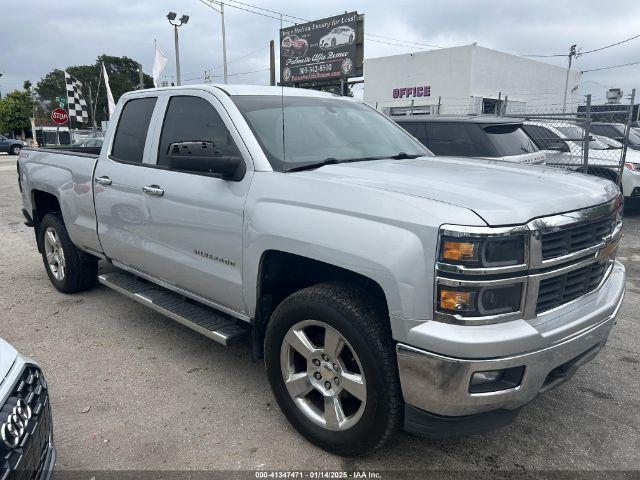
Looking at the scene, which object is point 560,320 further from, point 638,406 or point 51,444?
point 51,444

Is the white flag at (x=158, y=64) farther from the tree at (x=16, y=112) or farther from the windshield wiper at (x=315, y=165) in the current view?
the tree at (x=16, y=112)

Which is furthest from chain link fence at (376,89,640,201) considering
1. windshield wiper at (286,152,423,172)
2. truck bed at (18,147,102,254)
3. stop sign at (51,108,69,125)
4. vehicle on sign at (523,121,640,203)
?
stop sign at (51,108,69,125)

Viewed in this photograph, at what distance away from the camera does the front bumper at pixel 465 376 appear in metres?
2.08

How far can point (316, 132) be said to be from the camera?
332cm

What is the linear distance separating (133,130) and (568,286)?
3.31 meters

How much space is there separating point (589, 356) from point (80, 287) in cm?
461

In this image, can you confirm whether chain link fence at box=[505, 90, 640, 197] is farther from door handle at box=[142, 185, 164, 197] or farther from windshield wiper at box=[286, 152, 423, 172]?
door handle at box=[142, 185, 164, 197]

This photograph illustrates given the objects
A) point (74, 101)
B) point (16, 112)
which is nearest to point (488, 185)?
point (74, 101)

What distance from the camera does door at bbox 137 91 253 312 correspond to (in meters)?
3.00

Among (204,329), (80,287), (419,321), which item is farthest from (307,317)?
(80,287)

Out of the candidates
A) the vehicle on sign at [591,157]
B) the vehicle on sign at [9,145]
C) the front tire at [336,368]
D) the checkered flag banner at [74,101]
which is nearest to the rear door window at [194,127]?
the front tire at [336,368]

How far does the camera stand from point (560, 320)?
2297mm

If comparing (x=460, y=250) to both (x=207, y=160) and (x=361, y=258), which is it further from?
(x=207, y=160)

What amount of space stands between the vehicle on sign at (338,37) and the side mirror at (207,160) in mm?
22540
